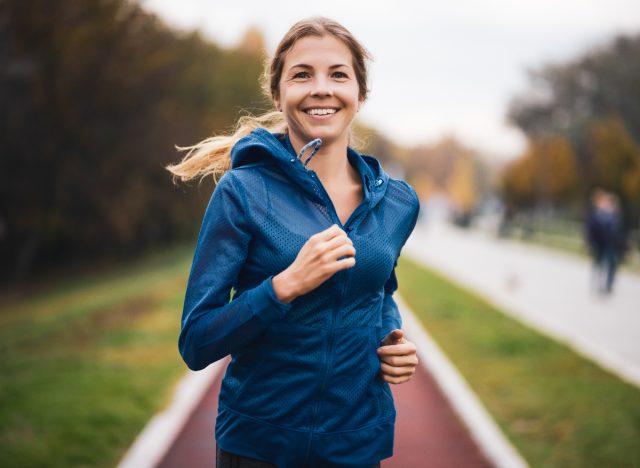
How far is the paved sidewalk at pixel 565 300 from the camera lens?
815cm

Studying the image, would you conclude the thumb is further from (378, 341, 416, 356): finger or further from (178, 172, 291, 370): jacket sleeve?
(178, 172, 291, 370): jacket sleeve

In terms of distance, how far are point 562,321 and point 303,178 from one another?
9137 mm

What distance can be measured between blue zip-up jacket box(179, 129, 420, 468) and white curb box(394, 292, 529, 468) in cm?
312

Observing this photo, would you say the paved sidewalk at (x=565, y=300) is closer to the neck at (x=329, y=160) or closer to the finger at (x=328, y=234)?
the neck at (x=329, y=160)

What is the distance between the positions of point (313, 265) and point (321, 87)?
60 cm

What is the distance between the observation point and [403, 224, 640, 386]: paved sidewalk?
8148 mm

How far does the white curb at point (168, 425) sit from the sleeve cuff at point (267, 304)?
317 cm

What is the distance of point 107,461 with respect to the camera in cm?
468

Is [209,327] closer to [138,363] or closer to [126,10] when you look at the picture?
[138,363]

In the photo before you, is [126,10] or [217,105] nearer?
[126,10]

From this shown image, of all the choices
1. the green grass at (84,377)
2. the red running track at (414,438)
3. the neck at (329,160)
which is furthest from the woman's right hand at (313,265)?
the green grass at (84,377)

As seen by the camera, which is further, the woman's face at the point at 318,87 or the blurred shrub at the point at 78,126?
the blurred shrub at the point at 78,126

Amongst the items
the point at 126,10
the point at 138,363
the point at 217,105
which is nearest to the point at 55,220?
the point at 126,10

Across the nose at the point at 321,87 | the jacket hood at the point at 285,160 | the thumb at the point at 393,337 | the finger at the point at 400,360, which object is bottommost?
the finger at the point at 400,360
